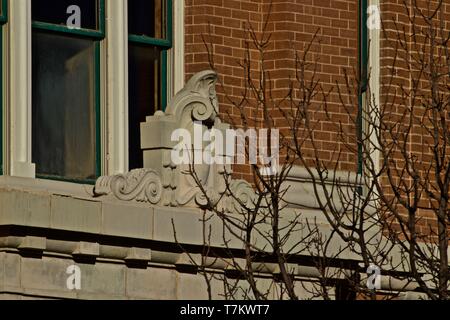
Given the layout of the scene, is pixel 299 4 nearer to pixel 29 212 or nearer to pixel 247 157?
pixel 247 157

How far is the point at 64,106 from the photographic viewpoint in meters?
21.6

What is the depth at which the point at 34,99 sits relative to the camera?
21312mm

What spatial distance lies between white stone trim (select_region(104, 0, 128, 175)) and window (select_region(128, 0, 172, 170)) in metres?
0.21

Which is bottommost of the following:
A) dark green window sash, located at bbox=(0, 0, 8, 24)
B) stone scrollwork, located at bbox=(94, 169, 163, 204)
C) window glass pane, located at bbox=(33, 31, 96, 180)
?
stone scrollwork, located at bbox=(94, 169, 163, 204)

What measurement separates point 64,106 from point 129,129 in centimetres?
87

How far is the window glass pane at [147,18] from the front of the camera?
22.5 metres

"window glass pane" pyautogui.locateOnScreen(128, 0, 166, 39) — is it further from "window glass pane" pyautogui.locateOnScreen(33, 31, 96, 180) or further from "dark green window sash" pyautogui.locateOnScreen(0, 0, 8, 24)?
"dark green window sash" pyautogui.locateOnScreen(0, 0, 8, 24)

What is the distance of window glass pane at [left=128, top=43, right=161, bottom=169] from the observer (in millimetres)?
22281

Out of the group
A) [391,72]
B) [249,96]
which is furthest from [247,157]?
[391,72]

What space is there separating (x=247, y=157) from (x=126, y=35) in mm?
1699

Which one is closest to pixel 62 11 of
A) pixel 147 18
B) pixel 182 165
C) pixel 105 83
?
pixel 105 83

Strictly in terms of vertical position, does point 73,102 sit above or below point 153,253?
above

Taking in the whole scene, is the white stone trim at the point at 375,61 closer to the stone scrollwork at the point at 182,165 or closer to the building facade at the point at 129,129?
the building facade at the point at 129,129

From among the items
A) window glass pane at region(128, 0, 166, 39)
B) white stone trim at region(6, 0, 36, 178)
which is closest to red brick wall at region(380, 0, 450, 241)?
window glass pane at region(128, 0, 166, 39)
